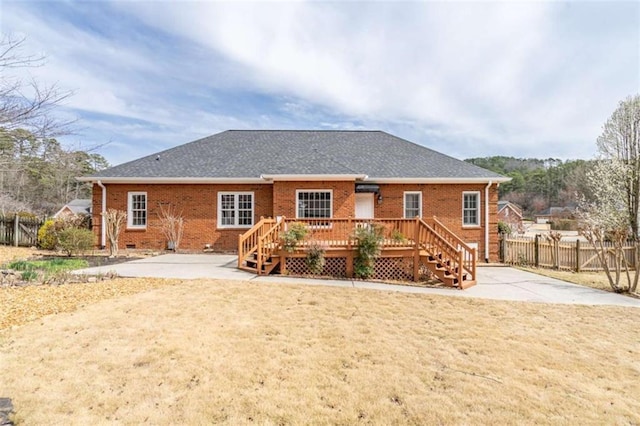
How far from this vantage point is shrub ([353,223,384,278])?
9.70 metres

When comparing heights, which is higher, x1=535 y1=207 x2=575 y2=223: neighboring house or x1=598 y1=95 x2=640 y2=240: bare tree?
x1=598 y1=95 x2=640 y2=240: bare tree

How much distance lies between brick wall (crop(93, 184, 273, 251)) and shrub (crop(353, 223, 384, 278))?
6.14m

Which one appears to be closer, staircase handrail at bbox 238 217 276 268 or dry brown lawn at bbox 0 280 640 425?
dry brown lawn at bbox 0 280 640 425

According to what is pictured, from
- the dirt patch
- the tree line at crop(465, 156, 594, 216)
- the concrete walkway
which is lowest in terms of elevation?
the concrete walkway

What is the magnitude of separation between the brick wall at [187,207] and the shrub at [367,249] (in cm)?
614

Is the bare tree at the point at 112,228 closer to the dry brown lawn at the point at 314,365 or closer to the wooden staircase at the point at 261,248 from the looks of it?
the wooden staircase at the point at 261,248

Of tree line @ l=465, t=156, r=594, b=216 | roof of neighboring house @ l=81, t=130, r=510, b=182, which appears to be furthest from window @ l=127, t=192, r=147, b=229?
tree line @ l=465, t=156, r=594, b=216

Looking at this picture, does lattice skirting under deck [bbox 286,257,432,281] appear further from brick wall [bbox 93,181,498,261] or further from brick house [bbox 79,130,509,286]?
brick wall [bbox 93,181,498,261]

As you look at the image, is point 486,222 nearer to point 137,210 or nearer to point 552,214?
point 137,210

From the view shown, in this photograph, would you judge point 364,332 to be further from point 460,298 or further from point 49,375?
point 49,375

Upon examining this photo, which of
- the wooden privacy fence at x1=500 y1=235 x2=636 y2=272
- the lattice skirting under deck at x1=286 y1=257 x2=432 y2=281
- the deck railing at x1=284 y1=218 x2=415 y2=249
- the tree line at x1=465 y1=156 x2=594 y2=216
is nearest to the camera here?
A: the deck railing at x1=284 y1=218 x2=415 y2=249

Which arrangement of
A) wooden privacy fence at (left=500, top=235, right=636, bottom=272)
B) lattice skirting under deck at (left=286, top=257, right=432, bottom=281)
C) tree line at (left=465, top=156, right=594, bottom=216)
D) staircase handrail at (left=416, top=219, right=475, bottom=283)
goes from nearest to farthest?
staircase handrail at (left=416, top=219, right=475, bottom=283) < lattice skirting under deck at (left=286, top=257, right=432, bottom=281) < wooden privacy fence at (left=500, top=235, right=636, bottom=272) < tree line at (left=465, top=156, right=594, bottom=216)

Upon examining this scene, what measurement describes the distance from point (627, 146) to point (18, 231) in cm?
3505

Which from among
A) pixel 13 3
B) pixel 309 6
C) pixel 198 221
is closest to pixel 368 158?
pixel 309 6
